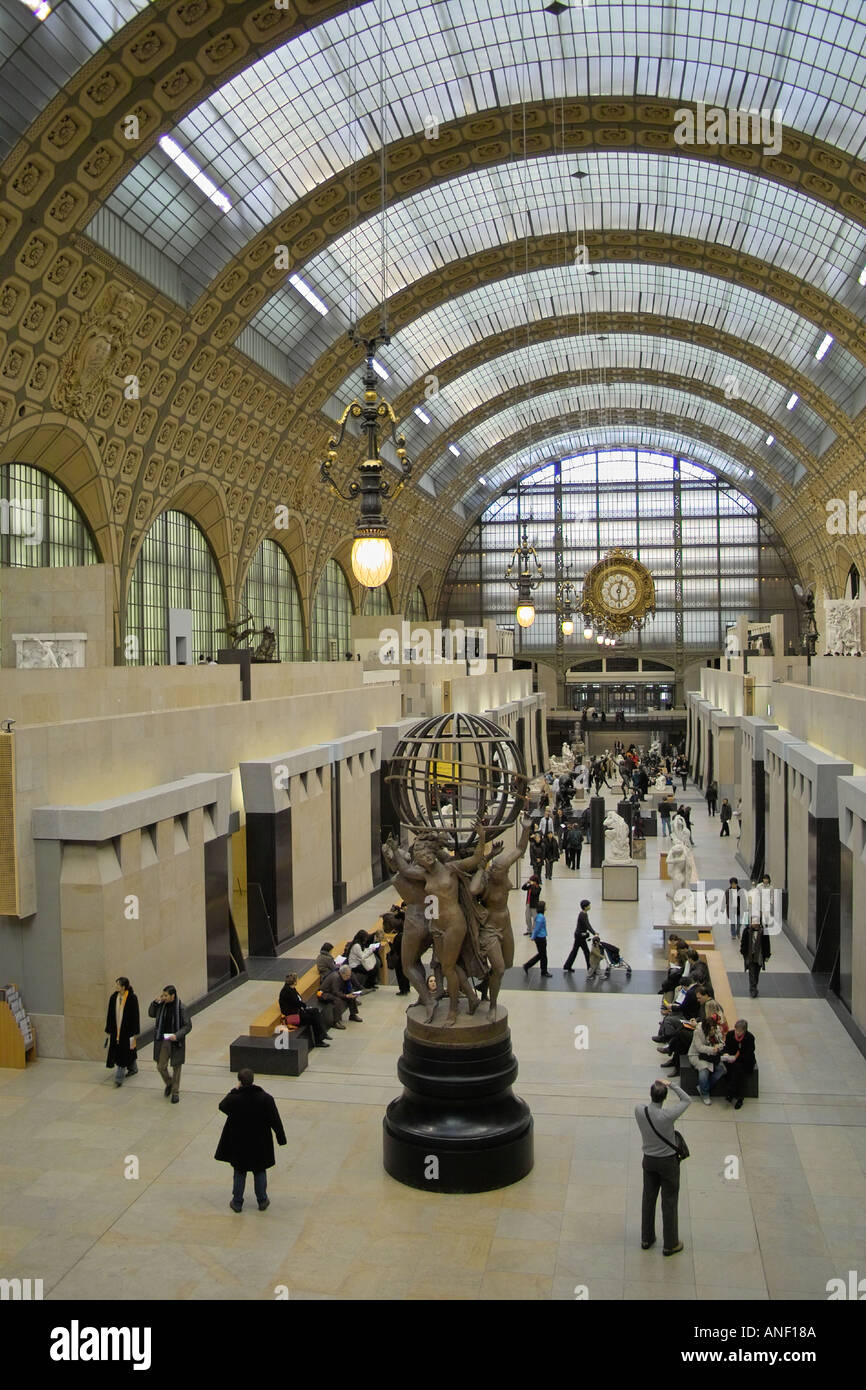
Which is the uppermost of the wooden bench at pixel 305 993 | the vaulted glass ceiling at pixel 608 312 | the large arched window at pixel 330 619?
the vaulted glass ceiling at pixel 608 312

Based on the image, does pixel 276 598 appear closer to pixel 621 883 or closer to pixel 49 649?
pixel 621 883

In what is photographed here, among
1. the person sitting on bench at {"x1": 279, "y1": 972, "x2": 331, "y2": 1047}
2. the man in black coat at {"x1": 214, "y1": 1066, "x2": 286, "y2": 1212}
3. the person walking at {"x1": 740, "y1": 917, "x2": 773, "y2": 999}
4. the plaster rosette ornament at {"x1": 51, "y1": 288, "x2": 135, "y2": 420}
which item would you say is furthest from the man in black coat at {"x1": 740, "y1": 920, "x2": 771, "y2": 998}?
the plaster rosette ornament at {"x1": 51, "y1": 288, "x2": 135, "y2": 420}

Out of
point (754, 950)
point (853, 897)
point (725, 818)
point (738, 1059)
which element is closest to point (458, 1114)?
point (738, 1059)

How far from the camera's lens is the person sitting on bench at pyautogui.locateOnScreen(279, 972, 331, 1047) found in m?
12.4

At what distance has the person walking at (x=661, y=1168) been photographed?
8.10 meters

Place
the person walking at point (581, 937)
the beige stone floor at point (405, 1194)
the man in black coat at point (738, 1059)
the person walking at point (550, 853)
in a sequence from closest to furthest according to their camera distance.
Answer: the beige stone floor at point (405, 1194) → the man in black coat at point (738, 1059) → the person walking at point (581, 937) → the person walking at point (550, 853)

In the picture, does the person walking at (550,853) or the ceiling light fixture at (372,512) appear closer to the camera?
the ceiling light fixture at (372,512)

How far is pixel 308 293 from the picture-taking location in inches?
1336

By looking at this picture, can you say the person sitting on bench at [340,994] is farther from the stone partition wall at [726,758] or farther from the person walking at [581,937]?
the stone partition wall at [726,758]

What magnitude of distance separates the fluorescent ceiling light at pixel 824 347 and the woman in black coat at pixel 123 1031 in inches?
1412

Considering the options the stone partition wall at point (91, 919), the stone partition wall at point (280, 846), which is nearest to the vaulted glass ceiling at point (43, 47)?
the stone partition wall at point (280, 846)

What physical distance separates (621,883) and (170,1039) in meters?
13.6

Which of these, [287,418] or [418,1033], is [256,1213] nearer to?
[418,1033]

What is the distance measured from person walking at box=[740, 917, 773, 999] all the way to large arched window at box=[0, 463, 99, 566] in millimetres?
16128
